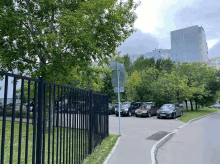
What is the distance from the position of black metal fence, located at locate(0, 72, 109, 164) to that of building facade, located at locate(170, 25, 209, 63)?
67318 mm

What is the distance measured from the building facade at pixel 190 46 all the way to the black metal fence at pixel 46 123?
67.3 metres

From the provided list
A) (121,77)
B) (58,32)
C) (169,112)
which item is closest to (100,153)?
(121,77)

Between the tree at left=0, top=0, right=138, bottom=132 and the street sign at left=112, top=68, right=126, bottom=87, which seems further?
the street sign at left=112, top=68, right=126, bottom=87

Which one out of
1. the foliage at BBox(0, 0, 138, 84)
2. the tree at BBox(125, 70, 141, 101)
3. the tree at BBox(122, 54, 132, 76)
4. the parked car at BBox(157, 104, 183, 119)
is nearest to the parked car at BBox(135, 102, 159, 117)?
the parked car at BBox(157, 104, 183, 119)

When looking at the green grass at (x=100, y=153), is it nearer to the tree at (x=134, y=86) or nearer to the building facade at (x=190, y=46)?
the tree at (x=134, y=86)

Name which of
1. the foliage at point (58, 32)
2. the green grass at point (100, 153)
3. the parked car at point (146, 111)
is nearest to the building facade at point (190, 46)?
the parked car at point (146, 111)

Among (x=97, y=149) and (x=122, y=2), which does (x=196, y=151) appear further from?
(x=122, y=2)

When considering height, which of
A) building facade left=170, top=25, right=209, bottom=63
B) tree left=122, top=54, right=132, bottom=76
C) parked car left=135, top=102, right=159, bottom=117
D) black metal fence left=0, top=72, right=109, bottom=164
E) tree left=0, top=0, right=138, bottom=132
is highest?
building facade left=170, top=25, right=209, bottom=63

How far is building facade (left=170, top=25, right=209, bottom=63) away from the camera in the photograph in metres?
68.4

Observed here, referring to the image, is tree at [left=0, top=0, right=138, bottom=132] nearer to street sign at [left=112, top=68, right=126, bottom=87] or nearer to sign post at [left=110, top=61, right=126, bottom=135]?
sign post at [left=110, top=61, right=126, bottom=135]

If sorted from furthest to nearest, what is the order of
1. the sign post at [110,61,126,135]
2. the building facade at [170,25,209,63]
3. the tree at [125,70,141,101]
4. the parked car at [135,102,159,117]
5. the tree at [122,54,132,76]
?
1. the building facade at [170,25,209,63]
2. the tree at [122,54,132,76]
3. the tree at [125,70,141,101]
4. the parked car at [135,102,159,117]
5. the sign post at [110,61,126,135]

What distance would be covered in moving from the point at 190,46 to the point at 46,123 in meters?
75.8

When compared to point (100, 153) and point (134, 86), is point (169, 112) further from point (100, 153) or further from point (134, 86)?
point (100, 153)

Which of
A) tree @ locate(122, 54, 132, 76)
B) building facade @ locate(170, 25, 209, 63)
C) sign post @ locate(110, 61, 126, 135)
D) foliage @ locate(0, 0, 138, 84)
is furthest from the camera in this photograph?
building facade @ locate(170, 25, 209, 63)
